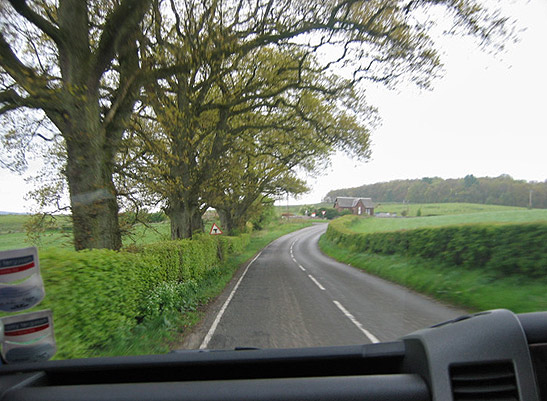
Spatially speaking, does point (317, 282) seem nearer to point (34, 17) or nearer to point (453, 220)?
point (453, 220)

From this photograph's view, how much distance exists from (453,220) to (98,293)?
13.5m

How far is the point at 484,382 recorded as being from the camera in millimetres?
1405

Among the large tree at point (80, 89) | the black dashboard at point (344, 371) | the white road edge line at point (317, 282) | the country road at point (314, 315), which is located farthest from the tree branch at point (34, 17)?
the white road edge line at point (317, 282)

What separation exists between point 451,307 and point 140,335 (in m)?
7.33

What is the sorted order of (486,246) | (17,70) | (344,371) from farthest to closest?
1. (486,246)
2. (17,70)
3. (344,371)

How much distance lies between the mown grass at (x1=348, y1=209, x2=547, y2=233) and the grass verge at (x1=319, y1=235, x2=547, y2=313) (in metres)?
1.87

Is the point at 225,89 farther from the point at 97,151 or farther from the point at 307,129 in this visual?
the point at 97,151

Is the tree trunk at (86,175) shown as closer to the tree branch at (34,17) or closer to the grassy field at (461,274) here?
the tree branch at (34,17)

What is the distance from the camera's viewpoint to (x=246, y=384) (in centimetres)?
142

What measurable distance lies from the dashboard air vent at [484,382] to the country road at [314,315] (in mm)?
3832

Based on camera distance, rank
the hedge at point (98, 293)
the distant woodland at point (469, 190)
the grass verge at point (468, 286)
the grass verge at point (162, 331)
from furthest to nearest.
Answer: the distant woodland at point (469, 190)
the grass verge at point (468, 286)
the grass verge at point (162, 331)
the hedge at point (98, 293)

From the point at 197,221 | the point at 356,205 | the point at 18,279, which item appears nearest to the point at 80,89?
the point at 18,279

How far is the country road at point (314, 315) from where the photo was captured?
17.5 ft

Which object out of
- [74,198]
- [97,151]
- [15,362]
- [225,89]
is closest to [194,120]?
[225,89]
